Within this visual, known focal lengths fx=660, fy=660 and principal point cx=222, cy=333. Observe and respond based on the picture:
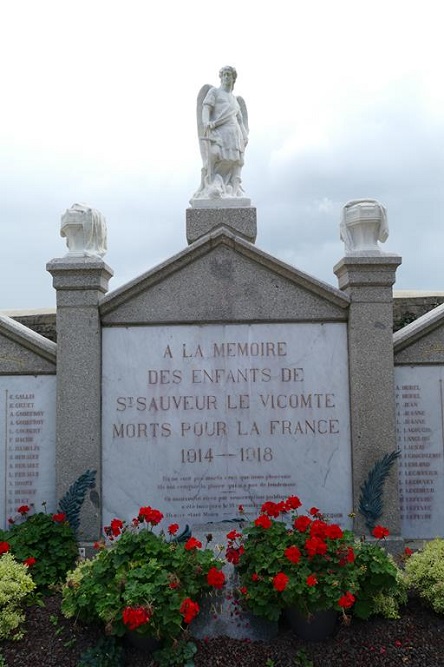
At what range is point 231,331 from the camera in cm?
661

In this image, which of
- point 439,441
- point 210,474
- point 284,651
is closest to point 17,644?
point 284,651

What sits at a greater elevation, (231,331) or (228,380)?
(231,331)

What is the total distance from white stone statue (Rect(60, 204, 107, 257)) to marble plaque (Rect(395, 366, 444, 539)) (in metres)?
3.40

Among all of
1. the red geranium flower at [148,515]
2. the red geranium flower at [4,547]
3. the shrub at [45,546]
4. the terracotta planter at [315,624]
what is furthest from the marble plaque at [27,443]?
the terracotta planter at [315,624]

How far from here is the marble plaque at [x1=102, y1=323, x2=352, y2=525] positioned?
255 inches

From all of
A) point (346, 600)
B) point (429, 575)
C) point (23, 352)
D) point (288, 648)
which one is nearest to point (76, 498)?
point (23, 352)

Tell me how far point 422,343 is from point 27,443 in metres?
4.14

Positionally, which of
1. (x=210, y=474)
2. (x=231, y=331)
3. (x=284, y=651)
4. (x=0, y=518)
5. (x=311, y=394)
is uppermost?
(x=231, y=331)

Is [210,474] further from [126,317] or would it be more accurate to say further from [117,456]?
[126,317]

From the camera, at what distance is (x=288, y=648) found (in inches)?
175

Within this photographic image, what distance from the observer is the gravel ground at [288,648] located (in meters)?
4.33

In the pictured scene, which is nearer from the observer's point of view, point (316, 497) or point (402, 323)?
point (316, 497)

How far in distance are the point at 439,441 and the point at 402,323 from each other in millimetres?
3616

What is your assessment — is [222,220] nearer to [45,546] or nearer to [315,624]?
[45,546]
